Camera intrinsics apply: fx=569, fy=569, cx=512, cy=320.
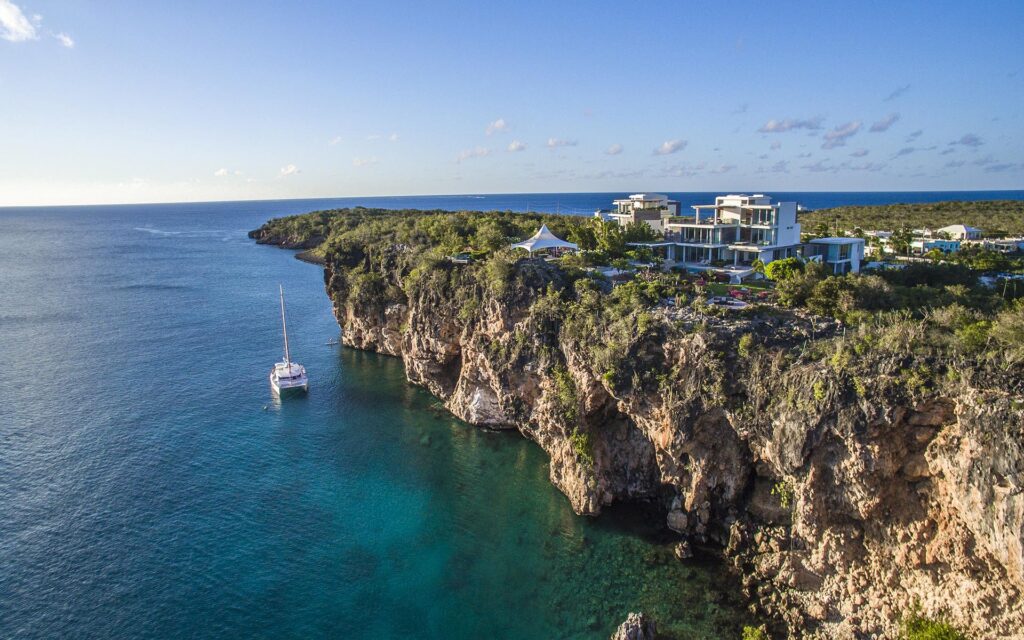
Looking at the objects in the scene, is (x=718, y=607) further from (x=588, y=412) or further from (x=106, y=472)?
(x=106, y=472)

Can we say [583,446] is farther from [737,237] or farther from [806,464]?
[737,237]

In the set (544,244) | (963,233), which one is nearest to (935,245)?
(963,233)

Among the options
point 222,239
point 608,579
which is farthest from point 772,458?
point 222,239

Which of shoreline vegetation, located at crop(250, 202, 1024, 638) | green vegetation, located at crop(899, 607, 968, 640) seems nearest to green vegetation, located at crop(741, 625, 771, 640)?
shoreline vegetation, located at crop(250, 202, 1024, 638)

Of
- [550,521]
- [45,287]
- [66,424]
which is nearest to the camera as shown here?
[550,521]

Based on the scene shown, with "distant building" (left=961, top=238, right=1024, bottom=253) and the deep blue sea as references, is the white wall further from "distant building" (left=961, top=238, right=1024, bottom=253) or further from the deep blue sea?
the deep blue sea

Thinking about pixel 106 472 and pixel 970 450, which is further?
pixel 106 472

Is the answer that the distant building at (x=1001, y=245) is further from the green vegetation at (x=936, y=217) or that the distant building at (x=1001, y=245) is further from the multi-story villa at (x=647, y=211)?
the multi-story villa at (x=647, y=211)
